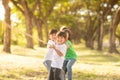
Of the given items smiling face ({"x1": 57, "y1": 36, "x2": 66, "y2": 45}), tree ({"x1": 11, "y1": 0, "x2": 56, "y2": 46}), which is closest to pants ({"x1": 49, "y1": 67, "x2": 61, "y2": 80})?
smiling face ({"x1": 57, "y1": 36, "x2": 66, "y2": 45})

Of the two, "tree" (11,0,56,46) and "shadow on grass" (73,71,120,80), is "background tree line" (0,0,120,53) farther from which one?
"shadow on grass" (73,71,120,80)

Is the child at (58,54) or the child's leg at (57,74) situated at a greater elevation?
the child at (58,54)

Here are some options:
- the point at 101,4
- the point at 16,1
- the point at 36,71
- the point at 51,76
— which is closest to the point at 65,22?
the point at 101,4

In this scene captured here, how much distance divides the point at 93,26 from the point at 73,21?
214 inches

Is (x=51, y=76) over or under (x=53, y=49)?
under

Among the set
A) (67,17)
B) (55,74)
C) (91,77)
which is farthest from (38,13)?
(55,74)

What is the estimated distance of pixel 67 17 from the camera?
60438mm

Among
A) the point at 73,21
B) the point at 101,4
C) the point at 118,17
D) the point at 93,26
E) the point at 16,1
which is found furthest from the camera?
the point at 73,21

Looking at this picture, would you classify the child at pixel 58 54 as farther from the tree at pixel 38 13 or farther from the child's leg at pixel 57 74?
the tree at pixel 38 13

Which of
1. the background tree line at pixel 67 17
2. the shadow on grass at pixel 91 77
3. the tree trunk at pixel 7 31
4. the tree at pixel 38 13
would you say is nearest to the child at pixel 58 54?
the shadow on grass at pixel 91 77

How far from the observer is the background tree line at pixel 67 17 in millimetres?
39438

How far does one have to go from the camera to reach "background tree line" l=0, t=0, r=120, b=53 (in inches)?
1553

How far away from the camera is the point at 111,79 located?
13.4 m

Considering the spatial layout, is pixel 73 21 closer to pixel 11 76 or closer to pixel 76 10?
pixel 76 10
